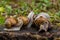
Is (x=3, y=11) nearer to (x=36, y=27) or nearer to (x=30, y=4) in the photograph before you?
(x=30, y=4)

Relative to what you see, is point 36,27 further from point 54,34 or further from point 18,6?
point 18,6

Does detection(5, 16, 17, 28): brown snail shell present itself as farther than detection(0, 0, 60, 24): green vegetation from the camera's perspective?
No

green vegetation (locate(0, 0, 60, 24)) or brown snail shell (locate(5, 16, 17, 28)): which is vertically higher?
brown snail shell (locate(5, 16, 17, 28))

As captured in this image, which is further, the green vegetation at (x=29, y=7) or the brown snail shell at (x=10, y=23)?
the green vegetation at (x=29, y=7)

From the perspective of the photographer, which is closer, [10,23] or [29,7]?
[10,23]

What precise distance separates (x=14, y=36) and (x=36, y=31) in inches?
8.9

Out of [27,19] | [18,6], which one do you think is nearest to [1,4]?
[18,6]

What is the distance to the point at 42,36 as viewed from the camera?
244 centimetres

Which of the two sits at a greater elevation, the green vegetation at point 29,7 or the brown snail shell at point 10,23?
the brown snail shell at point 10,23

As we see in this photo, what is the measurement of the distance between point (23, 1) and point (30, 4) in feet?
0.72

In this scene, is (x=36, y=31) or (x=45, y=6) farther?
(x=45, y=6)

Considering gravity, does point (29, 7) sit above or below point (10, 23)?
below

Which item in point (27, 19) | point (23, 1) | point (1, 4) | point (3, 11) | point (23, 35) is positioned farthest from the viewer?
point (23, 1)

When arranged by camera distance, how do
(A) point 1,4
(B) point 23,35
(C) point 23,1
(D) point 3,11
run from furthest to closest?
(C) point 23,1, (A) point 1,4, (D) point 3,11, (B) point 23,35
